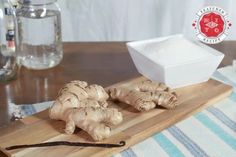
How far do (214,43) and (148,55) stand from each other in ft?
1.08

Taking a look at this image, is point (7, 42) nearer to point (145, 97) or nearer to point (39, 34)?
point (39, 34)

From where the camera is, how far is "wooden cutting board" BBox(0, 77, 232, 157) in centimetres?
73

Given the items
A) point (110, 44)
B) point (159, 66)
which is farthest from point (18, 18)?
point (159, 66)

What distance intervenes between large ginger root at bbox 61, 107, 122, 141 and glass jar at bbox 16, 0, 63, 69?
0.35 meters

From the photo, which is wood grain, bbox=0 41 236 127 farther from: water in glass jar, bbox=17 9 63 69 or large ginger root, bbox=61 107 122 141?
large ginger root, bbox=61 107 122 141

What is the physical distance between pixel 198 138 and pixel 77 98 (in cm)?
23

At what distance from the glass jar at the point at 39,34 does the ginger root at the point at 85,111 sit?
0.28m

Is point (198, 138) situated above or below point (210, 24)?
below

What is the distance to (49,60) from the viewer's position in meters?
1.12

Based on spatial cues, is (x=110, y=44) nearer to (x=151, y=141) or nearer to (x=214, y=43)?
(x=214, y=43)

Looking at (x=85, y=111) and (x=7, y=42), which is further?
(x=7, y=42)

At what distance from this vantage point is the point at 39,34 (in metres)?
1.16

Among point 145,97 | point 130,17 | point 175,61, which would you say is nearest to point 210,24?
point 175,61

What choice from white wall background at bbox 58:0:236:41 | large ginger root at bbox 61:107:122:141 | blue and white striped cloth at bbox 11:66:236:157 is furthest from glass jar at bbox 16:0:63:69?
white wall background at bbox 58:0:236:41
